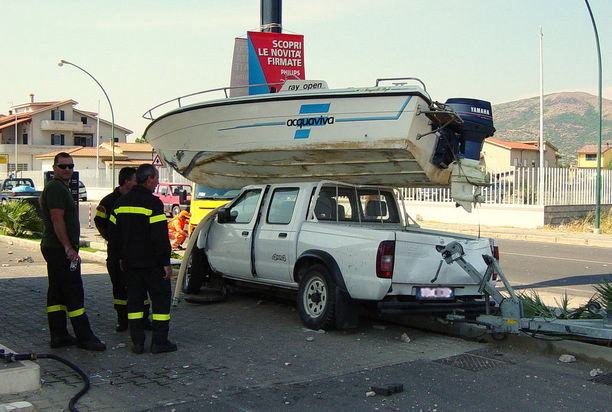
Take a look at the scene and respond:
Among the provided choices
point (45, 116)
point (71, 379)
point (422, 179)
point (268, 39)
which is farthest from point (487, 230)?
point (45, 116)

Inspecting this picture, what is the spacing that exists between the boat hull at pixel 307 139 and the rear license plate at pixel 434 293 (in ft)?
4.86

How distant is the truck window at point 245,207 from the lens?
8.94 meters

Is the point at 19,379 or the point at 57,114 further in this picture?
the point at 57,114

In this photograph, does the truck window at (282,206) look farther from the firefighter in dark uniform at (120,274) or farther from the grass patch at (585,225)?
the grass patch at (585,225)

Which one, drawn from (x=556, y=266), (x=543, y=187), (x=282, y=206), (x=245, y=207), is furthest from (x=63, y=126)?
(x=282, y=206)

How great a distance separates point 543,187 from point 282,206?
18759 millimetres

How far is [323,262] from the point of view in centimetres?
758

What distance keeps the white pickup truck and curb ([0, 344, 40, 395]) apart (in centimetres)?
320

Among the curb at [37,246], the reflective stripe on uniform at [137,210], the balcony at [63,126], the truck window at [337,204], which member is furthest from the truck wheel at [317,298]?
the balcony at [63,126]

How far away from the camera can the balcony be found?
276ft

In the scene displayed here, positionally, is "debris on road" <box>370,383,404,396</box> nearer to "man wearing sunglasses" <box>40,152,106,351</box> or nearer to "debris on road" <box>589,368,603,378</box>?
"debris on road" <box>589,368,603,378</box>

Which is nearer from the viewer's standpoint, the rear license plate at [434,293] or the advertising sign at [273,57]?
the rear license plate at [434,293]

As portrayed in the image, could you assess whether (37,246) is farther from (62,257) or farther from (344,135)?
(344,135)

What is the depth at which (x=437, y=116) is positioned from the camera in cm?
777
